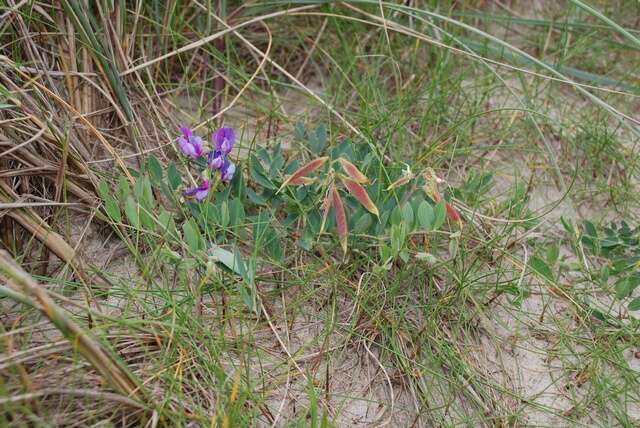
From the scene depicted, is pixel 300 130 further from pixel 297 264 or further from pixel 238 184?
pixel 297 264

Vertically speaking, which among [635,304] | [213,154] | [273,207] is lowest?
[635,304]

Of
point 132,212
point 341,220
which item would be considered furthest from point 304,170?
point 132,212

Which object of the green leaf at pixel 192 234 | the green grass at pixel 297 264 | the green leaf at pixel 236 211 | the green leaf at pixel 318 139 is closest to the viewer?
the green grass at pixel 297 264

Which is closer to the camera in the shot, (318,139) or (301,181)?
(301,181)

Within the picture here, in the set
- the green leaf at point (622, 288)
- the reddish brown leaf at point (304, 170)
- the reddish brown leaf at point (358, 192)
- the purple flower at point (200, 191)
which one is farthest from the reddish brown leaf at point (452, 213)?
the purple flower at point (200, 191)

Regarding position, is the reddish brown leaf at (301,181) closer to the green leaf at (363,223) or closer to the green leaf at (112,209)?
the green leaf at (363,223)

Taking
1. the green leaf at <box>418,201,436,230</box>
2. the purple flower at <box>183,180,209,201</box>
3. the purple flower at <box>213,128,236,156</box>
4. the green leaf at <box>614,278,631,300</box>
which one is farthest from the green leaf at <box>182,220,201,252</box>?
the green leaf at <box>614,278,631,300</box>

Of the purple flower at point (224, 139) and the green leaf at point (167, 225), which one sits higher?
the purple flower at point (224, 139)
